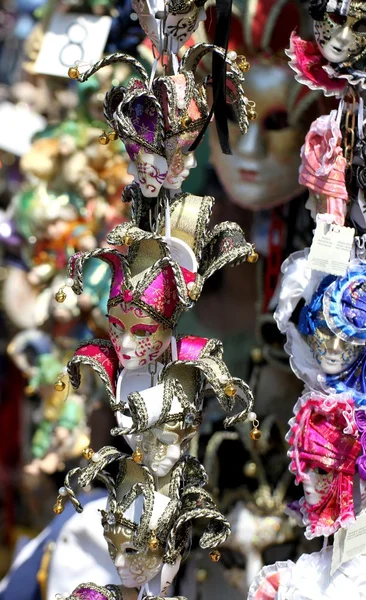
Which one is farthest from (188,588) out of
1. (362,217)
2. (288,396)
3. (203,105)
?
(203,105)

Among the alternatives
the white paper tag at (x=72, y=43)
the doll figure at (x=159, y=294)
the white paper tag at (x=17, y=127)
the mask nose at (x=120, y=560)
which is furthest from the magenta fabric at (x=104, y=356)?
the white paper tag at (x=17, y=127)

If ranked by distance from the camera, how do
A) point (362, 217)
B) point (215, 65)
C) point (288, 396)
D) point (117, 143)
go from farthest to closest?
point (117, 143) < point (288, 396) < point (362, 217) < point (215, 65)

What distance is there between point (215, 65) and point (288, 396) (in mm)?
805

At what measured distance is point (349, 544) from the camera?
4.68 ft

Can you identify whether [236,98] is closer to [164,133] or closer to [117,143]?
[164,133]

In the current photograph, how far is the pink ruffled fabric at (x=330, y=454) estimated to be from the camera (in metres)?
1.42

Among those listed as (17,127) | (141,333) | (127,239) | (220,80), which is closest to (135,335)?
(141,333)

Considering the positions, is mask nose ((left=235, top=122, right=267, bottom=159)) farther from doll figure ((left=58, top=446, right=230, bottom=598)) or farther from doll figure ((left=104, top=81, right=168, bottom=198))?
doll figure ((left=58, top=446, right=230, bottom=598))

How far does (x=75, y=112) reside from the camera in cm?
228

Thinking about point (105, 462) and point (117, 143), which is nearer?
point (105, 462)

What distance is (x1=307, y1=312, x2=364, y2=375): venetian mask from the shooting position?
145cm

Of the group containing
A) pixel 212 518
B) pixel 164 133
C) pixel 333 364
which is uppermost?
pixel 164 133

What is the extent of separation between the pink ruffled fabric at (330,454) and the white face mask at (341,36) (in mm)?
469

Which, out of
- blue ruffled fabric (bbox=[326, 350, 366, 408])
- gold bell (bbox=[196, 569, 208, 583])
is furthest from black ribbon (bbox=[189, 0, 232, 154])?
gold bell (bbox=[196, 569, 208, 583])
